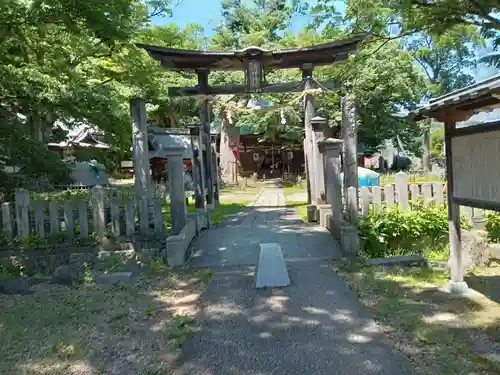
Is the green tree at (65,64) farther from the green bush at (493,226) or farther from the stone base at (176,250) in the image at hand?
the green bush at (493,226)

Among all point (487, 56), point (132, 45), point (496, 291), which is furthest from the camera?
point (132, 45)

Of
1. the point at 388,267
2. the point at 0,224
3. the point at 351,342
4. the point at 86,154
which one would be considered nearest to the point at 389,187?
the point at 388,267

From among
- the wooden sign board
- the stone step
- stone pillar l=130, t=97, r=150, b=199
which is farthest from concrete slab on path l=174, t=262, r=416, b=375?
stone pillar l=130, t=97, r=150, b=199

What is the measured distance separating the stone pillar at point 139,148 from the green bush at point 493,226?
6390mm

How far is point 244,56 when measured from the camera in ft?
34.2

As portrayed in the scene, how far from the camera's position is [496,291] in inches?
215

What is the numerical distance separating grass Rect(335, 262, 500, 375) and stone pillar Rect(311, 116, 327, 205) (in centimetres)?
400

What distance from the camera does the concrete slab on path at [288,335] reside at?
3586 mm

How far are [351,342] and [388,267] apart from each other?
2.81 meters

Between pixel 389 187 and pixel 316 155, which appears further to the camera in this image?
pixel 316 155

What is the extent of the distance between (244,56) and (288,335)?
25.0 feet

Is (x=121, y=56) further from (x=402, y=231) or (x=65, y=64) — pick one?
(x=402, y=231)

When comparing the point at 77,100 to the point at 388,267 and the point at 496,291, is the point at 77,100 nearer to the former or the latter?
the point at 388,267

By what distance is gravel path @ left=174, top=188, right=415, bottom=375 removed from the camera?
3.61m
